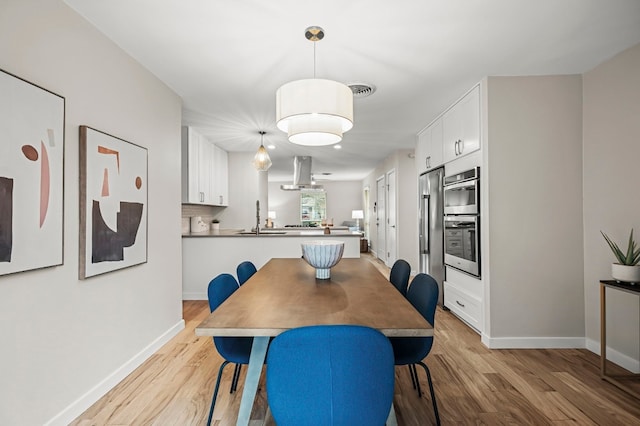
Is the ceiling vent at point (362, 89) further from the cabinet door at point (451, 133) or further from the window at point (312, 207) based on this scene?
the window at point (312, 207)

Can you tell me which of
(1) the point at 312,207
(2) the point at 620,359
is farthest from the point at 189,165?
(1) the point at 312,207

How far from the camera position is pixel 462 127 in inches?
136

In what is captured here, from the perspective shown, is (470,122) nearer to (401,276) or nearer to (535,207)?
(535,207)

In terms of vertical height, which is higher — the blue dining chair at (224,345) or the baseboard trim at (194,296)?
the blue dining chair at (224,345)

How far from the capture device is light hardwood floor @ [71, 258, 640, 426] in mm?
1939

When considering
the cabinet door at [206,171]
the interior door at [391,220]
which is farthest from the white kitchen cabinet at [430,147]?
the cabinet door at [206,171]

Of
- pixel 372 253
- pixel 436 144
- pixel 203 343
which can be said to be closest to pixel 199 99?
pixel 203 343

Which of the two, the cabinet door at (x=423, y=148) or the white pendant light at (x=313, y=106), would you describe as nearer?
the white pendant light at (x=313, y=106)

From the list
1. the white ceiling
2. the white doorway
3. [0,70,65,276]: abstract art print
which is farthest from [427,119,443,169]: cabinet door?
the white doorway

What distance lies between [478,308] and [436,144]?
2.02 meters

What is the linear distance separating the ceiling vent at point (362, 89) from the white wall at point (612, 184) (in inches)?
72.0

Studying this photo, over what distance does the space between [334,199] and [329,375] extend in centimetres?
1106

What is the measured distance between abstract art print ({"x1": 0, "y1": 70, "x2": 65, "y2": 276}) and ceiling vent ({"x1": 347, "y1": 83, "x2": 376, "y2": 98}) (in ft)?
7.20

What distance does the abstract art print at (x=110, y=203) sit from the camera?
208 centimetres
